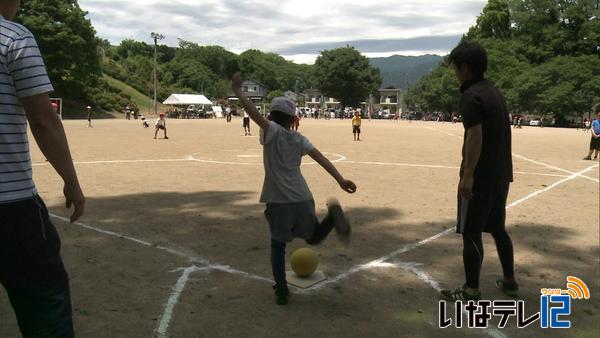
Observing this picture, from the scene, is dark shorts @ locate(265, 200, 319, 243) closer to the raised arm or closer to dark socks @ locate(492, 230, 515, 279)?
Answer: the raised arm

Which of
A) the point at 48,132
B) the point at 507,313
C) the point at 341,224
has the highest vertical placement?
the point at 48,132

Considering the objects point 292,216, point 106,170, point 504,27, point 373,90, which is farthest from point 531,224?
point 373,90

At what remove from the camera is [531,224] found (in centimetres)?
729

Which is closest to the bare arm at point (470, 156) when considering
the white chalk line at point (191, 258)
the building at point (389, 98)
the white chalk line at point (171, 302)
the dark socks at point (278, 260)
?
the dark socks at point (278, 260)

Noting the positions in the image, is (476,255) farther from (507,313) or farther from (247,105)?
(247,105)

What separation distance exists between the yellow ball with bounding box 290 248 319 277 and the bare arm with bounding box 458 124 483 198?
1554mm

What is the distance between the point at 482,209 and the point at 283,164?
1.62 m

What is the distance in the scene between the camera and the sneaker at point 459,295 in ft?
14.1

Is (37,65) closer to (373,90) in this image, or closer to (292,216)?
(292,216)

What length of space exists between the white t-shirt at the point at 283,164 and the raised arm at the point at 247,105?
124 mm

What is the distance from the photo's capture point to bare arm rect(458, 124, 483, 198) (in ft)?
12.8

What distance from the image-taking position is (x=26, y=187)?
2.28 metres

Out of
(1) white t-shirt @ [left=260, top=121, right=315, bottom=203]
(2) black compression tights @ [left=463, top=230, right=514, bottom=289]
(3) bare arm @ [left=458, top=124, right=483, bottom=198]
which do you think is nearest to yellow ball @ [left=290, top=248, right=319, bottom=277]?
(1) white t-shirt @ [left=260, top=121, right=315, bottom=203]

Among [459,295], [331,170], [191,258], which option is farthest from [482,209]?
[191,258]
